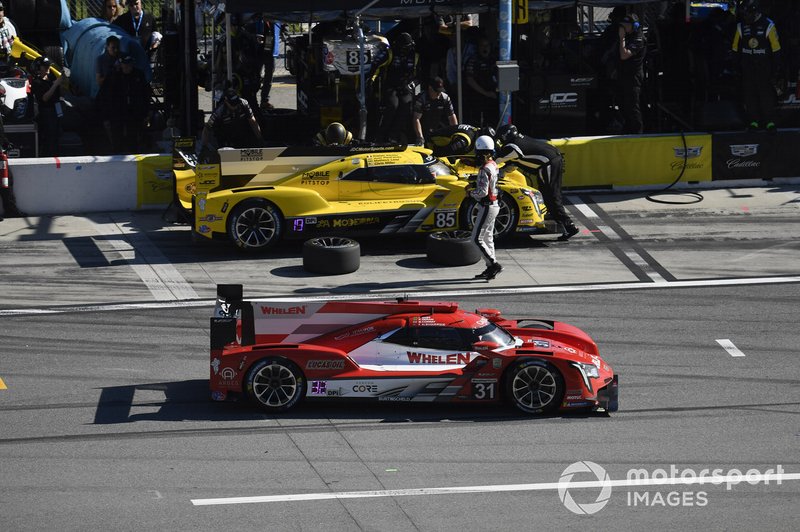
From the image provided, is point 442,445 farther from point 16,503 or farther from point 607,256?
point 607,256

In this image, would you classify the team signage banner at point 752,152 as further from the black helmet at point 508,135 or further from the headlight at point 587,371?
the headlight at point 587,371

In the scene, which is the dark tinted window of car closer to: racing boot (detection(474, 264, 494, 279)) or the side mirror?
racing boot (detection(474, 264, 494, 279))

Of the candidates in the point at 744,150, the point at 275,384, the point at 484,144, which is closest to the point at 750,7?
the point at 744,150

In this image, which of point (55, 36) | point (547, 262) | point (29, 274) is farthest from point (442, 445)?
point (55, 36)

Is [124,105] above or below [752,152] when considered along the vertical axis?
above

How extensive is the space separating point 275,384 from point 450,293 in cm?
486

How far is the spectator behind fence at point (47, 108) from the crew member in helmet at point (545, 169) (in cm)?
767

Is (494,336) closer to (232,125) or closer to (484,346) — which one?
(484,346)

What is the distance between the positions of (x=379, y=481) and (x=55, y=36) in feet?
63.2

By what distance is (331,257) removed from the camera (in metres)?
17.3

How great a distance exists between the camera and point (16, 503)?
10250 mm

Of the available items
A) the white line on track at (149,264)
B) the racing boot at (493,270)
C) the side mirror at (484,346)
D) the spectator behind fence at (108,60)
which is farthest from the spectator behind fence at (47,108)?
the side mirror at (484,346)

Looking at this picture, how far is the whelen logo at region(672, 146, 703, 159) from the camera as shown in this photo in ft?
71.7

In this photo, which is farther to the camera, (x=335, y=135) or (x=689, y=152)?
(x=689, y=152)
